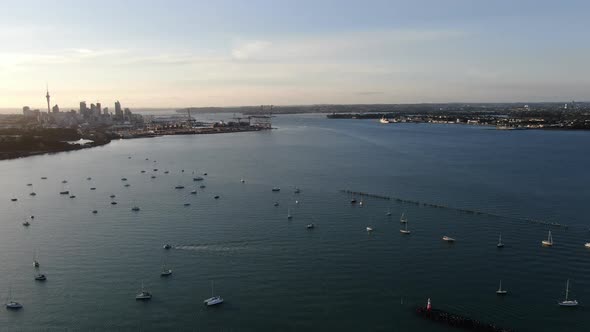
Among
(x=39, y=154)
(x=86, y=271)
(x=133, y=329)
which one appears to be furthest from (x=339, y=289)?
(x=39, y=154)

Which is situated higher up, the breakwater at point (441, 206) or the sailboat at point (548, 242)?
the breakwater at point (441, 206)

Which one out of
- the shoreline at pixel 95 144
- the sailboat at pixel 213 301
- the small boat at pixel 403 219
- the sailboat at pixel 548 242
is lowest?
the sailboat at pixel 213 301

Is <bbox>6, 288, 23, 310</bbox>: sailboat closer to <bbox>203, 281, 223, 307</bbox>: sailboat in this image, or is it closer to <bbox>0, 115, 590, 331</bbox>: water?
<bbox>0, 115, 590, 331</bbox>: water

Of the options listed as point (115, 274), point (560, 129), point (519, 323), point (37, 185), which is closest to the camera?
point (519, 323)

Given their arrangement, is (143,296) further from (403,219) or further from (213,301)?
(403,219)

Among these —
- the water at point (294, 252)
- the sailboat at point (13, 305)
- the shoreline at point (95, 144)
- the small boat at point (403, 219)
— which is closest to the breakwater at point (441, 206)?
the water at point (294, 252)

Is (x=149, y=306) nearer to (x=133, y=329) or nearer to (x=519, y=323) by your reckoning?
(x=133, y=329)

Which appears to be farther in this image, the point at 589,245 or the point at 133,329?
the point at 589,245

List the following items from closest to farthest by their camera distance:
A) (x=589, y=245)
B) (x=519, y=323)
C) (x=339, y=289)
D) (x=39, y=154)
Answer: (x=519, y=323) → (x=339, y=289) → (x=589, y=245) → (x=39, y=154)

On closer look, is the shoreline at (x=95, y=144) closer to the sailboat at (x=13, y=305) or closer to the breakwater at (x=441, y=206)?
the breakwater at (x=441, y=206)
